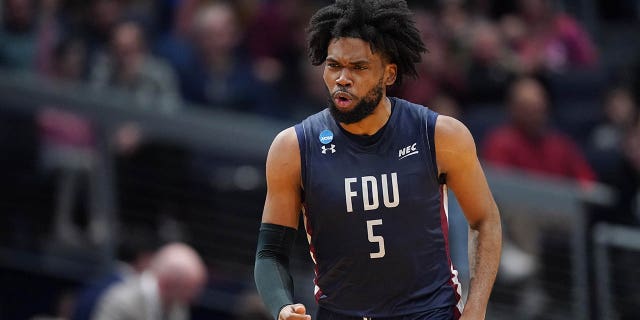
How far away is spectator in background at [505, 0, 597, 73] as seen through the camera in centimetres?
1219

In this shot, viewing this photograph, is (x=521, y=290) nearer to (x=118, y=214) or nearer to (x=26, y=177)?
(x=118, y=214)

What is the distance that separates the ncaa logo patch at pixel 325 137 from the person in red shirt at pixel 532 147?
5.36 meters

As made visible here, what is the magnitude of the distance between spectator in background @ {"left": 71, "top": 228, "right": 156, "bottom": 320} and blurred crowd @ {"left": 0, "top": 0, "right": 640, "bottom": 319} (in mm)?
134

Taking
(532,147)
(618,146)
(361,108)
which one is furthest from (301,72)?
(361,108)

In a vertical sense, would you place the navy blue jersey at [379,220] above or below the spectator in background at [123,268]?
below

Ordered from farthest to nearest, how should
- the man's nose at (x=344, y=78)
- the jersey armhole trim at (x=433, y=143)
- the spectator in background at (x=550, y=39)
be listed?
the spectator in background at (x=550, y=39), the jersey armhole trim at (x=433, y=143), the man's nose at (x=344, y=78)

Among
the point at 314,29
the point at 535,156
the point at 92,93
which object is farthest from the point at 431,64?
the point at 314,29

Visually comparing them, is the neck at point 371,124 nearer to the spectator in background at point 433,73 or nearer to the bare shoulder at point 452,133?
the bare shoulder at point 452,133

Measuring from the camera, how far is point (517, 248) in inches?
368

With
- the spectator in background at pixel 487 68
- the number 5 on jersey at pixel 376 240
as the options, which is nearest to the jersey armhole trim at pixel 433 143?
the number 5 on jersey at pixel 376 240

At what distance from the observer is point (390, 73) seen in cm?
521

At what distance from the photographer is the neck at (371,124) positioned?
5.21 metres

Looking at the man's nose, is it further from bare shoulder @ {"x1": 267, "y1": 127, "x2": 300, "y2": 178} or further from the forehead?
bare shoulder @ {"x1": 267, "y1": 127, "x2": 300, "y2": 178}

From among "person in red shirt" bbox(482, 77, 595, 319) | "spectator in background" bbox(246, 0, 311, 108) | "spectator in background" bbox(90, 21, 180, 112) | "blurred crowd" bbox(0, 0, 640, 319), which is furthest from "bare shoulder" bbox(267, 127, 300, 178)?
"spectator in background" bbox(246, 0, 311, 108)
